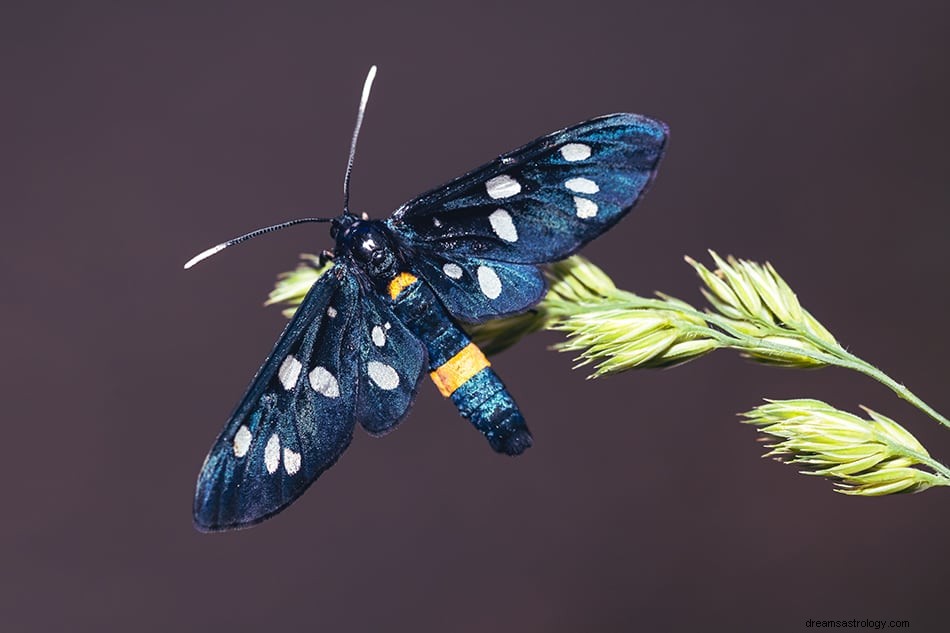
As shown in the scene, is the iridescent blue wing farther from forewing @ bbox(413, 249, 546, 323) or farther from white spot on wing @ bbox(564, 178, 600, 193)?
white spot on wing @ bbox(564, 178, 600, 193)

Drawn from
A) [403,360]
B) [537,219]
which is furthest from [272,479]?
[537,219]

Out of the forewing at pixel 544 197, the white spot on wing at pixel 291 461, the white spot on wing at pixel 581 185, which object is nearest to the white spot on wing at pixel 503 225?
the forewing at pixel 544 197

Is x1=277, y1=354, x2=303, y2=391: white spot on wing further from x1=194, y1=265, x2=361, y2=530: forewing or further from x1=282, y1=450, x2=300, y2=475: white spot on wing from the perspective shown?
x1=282, y1=450, x2=300, y2=475: white spot on wing

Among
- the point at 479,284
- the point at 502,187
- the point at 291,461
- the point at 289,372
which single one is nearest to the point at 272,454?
the point at 291,461

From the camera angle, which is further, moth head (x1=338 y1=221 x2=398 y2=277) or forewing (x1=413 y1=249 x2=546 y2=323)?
moth head (x1=338 y1=221 x2=398 y2=277)

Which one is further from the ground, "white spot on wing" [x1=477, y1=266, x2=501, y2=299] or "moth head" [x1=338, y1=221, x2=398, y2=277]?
"moth head" [x1=338, y1=221, x2=398, y2=277]

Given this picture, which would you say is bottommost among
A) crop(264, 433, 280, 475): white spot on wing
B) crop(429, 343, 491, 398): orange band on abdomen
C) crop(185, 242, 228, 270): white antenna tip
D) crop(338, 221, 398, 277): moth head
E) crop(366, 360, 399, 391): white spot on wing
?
crop(429, 343, 491, 398): orange band on abdomen

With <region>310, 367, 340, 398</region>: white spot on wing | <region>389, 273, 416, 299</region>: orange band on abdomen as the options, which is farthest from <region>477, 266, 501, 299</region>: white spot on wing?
<region>310, 367, 340, 398</region>: white spot on wing
